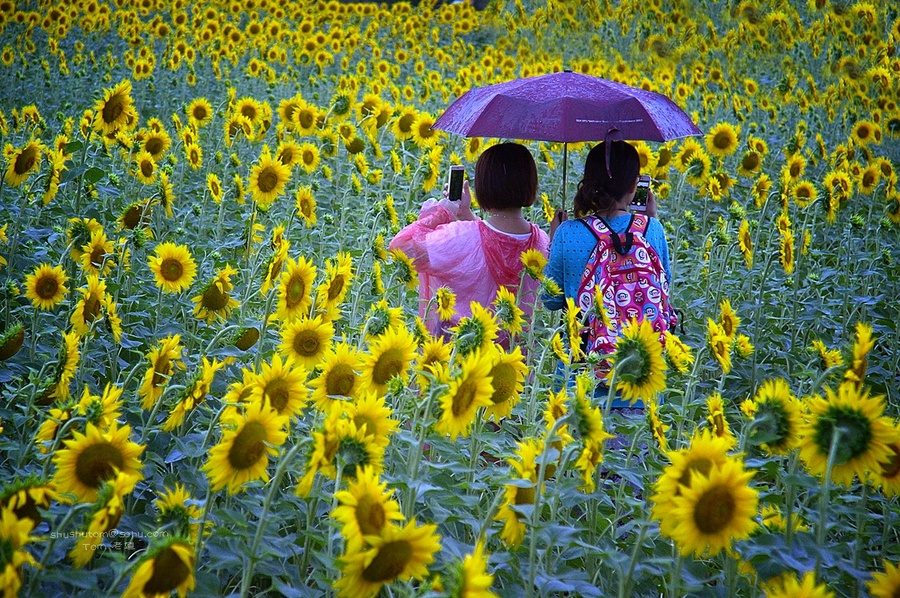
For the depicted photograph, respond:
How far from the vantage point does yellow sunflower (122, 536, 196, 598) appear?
136 centimetres

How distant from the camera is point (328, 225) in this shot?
205 inches

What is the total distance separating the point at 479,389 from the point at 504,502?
11.0 inches

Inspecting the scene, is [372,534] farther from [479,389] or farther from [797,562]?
[797,562]

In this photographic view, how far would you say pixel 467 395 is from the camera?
1765mm

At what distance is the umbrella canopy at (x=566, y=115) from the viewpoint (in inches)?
122

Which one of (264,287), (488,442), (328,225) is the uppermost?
(264,287)

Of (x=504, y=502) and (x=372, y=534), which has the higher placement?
(x=372, y=534)

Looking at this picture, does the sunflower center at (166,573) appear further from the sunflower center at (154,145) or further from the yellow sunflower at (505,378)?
the sunflower center at (154,145)

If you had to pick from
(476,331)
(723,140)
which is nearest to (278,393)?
(476,331)

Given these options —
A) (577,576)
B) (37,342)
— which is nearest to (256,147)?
(37,342)

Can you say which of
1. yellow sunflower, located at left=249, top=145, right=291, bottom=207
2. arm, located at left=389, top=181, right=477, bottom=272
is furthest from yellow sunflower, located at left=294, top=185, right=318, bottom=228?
arm, located at left=389, top=181, right=477, bottom=272

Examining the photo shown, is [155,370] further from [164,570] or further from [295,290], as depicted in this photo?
[164,570]

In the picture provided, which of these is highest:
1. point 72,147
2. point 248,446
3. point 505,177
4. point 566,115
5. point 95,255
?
point 566,115

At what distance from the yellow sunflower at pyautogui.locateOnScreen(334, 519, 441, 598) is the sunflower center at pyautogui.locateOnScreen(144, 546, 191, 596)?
0.84 feet
